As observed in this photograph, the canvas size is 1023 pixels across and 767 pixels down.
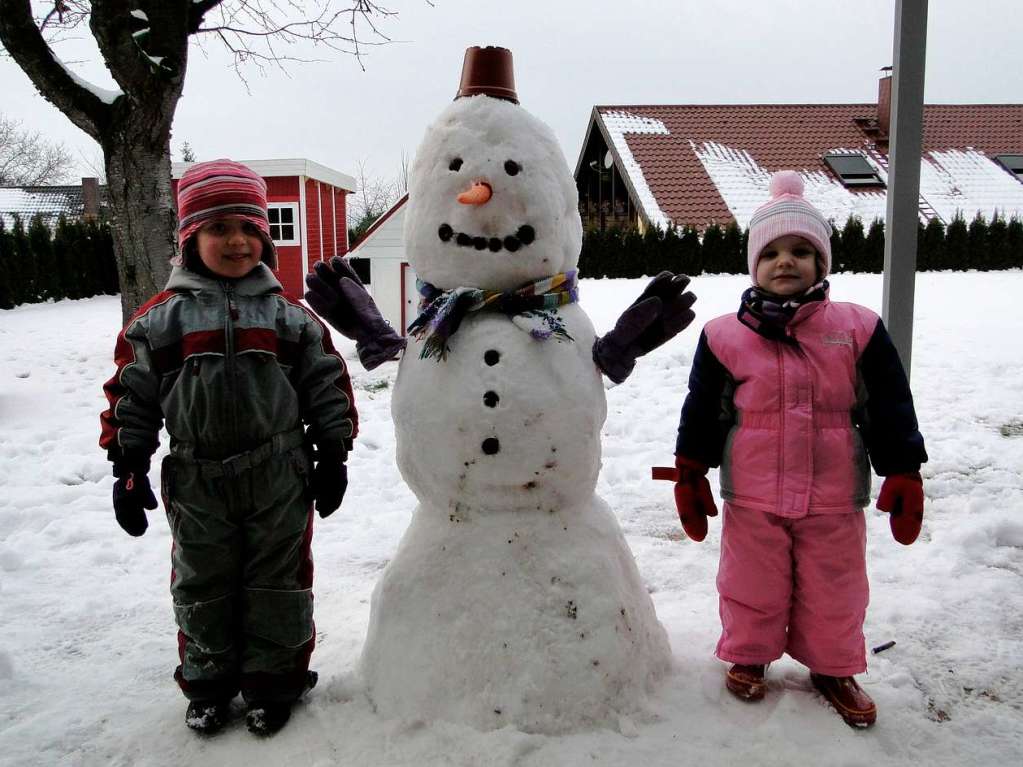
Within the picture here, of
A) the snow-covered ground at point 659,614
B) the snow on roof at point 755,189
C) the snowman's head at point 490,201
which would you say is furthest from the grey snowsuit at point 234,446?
the snow on roof at point 755,189

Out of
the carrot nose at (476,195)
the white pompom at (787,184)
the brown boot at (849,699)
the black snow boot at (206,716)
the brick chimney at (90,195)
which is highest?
the brick chimney at (90,195)

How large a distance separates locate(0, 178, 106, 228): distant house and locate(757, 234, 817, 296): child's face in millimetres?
28637

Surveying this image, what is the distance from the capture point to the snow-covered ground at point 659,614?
2201 millimetres

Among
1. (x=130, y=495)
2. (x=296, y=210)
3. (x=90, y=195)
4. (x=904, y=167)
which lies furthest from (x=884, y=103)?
(x=90, y=195)

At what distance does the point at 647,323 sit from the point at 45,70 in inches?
226

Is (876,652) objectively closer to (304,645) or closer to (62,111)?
(304,645)

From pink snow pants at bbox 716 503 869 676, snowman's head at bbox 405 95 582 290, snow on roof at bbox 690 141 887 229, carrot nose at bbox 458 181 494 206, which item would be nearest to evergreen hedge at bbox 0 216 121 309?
snow on roof at bbox 690 141 887 229

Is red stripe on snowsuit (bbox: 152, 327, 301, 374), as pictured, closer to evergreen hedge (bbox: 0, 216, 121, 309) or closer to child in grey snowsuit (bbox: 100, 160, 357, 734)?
child in grey snowsuit (bbox: 100, 160, 357, 734)

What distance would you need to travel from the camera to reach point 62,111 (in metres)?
6.01

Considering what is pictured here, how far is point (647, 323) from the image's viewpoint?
2.21 meters

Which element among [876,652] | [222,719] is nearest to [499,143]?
[222,719]

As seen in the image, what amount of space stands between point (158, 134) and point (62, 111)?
82 centimetres

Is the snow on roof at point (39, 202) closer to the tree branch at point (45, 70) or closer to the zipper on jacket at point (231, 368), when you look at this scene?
the tree branch at point (45, 70)

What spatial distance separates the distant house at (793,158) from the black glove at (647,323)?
13.3m
